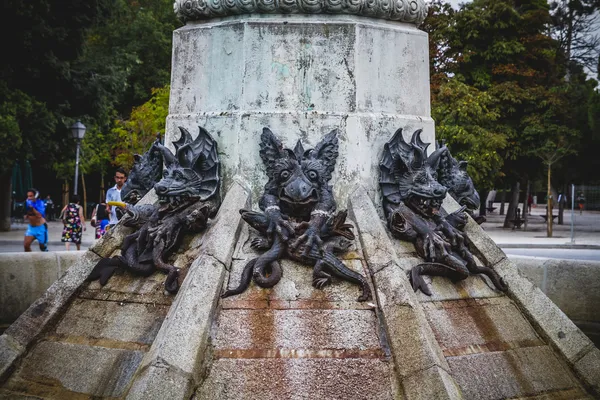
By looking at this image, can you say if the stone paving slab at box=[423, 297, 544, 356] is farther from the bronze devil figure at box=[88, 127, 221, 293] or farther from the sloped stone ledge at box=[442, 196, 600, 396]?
the bronze devil figure at box=[88, 127, 221, 293]

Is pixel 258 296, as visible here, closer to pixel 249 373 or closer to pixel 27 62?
pixel 249 373

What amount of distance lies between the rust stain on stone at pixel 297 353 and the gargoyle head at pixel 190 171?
139 centimetres

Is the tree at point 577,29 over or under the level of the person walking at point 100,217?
over

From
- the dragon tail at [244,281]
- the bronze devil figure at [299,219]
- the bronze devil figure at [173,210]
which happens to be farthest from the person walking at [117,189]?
the dragon tail at [244,281]

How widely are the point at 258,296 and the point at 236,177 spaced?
1.16 metres

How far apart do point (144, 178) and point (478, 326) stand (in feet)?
9.25

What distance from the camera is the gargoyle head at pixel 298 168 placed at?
5.78m

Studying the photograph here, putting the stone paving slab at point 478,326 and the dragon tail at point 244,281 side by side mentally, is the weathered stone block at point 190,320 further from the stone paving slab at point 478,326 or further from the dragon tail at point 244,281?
the stone paving slab at point 478,326

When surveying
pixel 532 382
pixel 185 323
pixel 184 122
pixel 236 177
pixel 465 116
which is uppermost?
pixel 465 116

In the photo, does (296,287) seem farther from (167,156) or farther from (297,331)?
(167,156)

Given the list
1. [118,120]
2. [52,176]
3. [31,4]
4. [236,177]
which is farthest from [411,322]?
[52,176]

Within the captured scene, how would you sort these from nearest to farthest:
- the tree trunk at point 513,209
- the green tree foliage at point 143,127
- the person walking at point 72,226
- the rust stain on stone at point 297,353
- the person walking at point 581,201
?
the rust stain on stone at point 297,353 < the person walking at point 72,226 < the tree trunk at point 513,209 < the green tree foliage at point 143,127 < the person walking at point 581,201

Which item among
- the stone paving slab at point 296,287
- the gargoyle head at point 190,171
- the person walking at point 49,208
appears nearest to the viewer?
the stone paving slab at point 296,287

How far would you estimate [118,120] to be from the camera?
1625 inches
